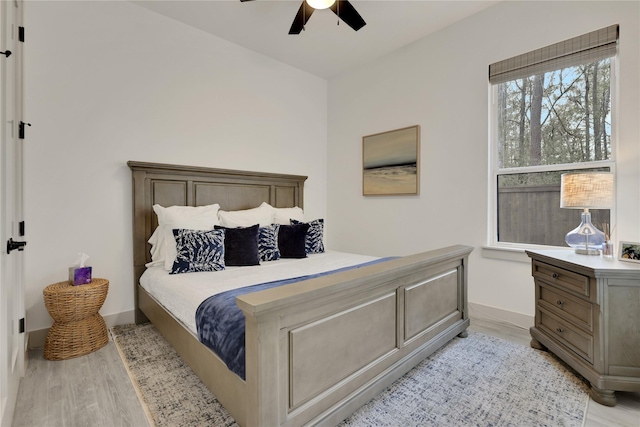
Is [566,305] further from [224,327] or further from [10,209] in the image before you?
[10,209]

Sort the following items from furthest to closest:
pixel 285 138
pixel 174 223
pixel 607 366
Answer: pixel 285 138
pixel 174 223
pixel 607 366

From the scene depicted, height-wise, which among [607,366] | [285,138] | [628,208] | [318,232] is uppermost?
[285,138]

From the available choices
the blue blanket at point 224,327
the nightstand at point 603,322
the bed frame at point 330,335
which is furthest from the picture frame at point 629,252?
the blue blanket at point 224,327

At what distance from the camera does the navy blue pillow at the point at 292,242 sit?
9.98 feet

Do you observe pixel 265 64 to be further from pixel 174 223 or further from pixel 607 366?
pixel 607 366

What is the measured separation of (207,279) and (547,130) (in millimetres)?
3152

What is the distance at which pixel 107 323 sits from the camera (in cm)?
272

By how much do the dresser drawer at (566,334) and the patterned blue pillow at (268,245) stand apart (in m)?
2.24

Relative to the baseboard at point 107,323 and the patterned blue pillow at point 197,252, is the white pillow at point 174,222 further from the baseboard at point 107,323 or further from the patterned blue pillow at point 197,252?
the baseboard at point 107,323

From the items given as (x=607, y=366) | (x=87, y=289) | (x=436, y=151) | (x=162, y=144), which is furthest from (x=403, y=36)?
(x=87, y=289)

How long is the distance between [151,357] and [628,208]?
364 cm

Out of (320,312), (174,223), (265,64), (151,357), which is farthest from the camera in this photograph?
(265,64)

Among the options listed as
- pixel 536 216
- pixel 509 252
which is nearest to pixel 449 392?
pixel 509 252

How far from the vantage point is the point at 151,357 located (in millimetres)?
2205
